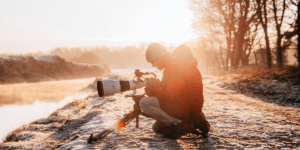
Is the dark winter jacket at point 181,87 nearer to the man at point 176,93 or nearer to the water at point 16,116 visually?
the man at point 176,93

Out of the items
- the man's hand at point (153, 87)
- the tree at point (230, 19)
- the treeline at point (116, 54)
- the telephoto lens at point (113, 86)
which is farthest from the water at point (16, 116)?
the treeline at point (116, 54)

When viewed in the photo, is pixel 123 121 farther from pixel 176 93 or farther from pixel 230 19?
pixel 230 19

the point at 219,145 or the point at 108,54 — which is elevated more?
the point at 108,54

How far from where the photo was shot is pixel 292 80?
289 inches

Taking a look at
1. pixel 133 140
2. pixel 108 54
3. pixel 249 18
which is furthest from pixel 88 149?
pixel 108 54

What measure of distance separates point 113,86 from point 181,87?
3.41 feet

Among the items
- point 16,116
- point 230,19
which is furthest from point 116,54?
point 16,116

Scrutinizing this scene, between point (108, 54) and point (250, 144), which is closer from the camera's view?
point (250, 144)

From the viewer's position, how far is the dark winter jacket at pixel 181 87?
2514mm

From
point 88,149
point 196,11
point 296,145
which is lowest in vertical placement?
point 296,145

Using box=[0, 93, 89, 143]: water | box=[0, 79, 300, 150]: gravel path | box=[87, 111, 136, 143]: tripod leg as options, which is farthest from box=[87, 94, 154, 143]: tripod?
box=[0, 93, 89, 143]: water

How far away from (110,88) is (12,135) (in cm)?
333

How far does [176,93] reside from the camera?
2.58 m

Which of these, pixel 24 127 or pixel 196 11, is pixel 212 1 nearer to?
pixel 196 11
